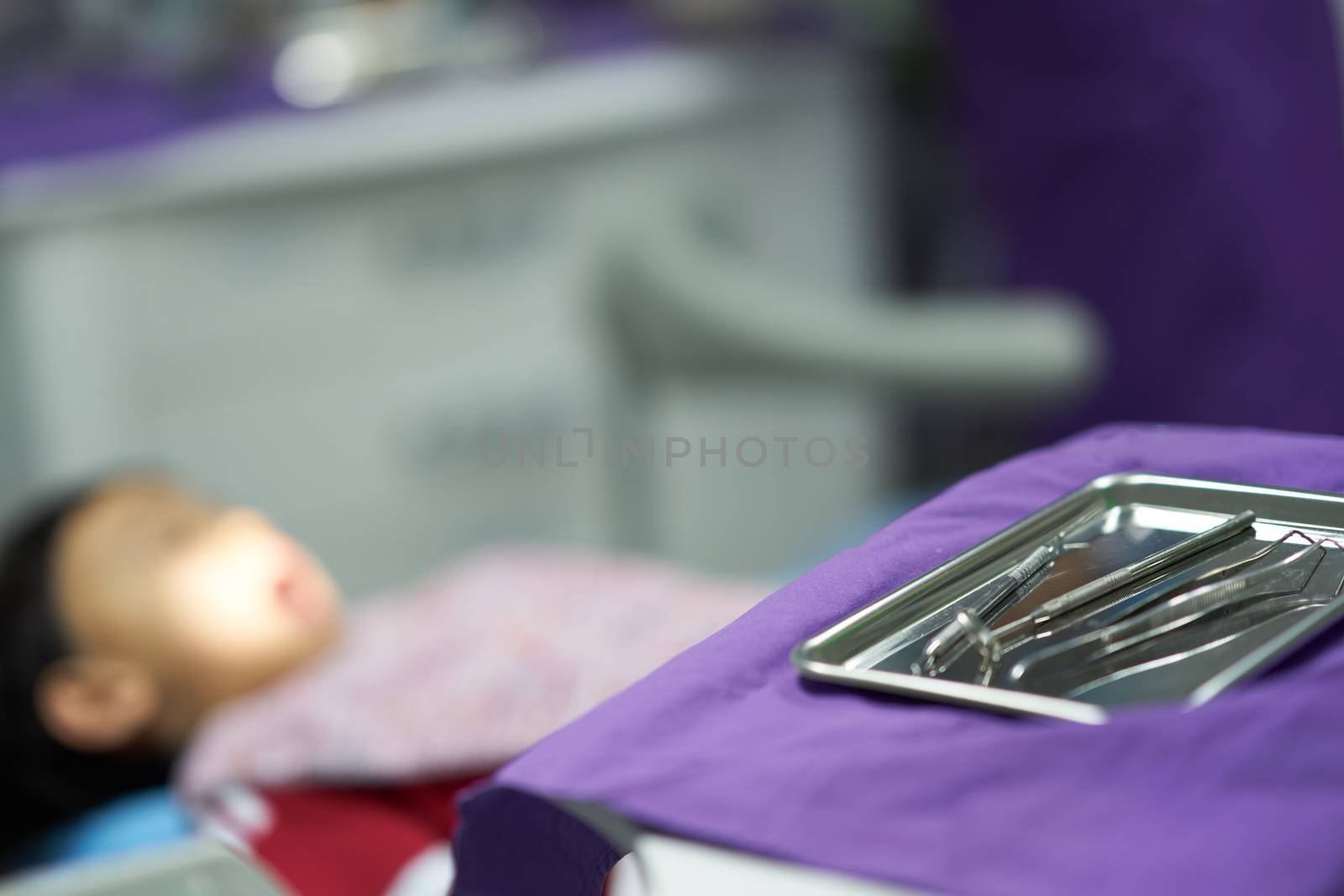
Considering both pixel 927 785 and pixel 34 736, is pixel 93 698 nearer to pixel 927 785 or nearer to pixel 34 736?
pixel 34 736

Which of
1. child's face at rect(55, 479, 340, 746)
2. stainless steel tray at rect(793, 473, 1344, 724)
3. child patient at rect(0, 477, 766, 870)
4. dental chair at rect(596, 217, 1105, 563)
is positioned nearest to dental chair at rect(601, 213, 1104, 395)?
dental chair at rect(596, 217, 1105, 563)

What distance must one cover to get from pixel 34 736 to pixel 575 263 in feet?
3.21

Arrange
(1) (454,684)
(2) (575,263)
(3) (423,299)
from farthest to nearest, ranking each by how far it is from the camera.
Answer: (2) (575,263) → (3) (423,299) → (1) (454,684)

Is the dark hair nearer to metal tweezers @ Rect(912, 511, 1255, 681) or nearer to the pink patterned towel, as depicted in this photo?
the pink patterned towel

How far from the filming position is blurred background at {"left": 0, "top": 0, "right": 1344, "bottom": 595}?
1.39m

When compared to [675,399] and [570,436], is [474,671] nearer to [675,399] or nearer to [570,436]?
[675,399]

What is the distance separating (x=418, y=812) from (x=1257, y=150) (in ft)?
3.13

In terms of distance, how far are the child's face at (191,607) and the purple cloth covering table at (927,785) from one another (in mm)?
630

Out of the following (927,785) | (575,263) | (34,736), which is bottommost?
(34,736)

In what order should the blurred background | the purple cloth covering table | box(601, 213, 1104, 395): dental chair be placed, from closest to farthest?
the purple cloth covering table
box(601, 213, 1104, 395): dental chair
the blurred background

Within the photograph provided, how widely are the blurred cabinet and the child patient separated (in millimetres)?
448

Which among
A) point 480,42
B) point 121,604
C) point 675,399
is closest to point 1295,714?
point 121,604

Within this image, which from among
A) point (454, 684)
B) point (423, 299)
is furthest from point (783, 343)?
point (423, 299)

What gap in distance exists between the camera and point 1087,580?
43cm
